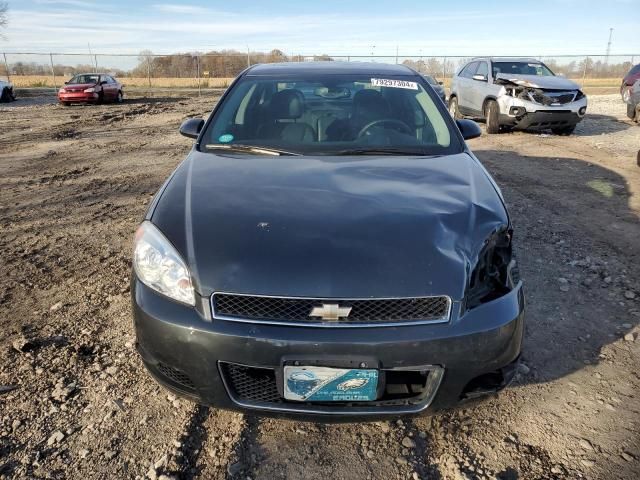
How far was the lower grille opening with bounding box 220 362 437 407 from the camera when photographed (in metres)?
1.96

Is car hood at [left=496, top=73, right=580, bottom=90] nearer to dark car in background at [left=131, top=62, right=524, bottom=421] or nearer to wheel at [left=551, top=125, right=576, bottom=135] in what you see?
wheel at [left=551, top=125, right=576, bottom=135]

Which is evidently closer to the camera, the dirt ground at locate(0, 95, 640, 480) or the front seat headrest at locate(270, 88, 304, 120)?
the dirt ground at locate(0, 95, 640, 480)

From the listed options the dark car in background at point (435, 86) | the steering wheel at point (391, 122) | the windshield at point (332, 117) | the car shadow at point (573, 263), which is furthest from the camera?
the dark car in background at point (435, 86)

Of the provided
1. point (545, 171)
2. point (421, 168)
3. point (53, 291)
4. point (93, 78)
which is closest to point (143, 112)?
point (93, 78)

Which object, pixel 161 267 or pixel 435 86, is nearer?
pixel 161 267

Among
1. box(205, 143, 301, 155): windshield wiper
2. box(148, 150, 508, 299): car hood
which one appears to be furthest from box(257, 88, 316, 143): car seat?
box(148, 150, 508, 299): car hood

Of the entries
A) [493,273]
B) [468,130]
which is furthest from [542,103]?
[493,273]

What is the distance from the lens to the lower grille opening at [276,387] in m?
1.96

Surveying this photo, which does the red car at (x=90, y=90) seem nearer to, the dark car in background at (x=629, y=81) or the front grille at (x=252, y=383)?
the dark car in background at (x=629, y=81)

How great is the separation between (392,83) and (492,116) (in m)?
8.35

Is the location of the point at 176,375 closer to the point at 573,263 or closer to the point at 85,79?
the point at 573,263

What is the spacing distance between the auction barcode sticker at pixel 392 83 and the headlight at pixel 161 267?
6.85 feet

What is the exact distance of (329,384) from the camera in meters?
1.92

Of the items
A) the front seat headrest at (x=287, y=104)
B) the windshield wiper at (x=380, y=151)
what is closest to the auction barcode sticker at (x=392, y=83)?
the front seat headrest at (x=287, y=104)
